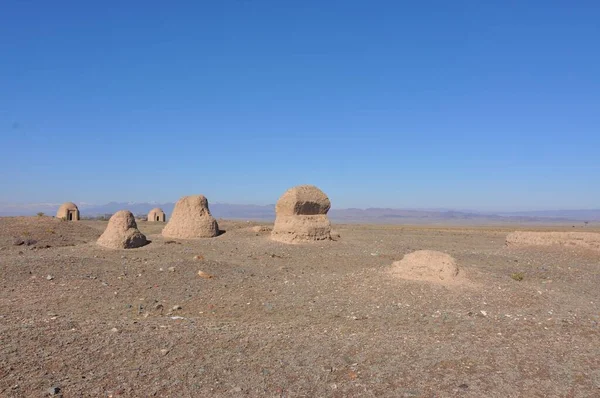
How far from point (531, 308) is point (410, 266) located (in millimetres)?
2710

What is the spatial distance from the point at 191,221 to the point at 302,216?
16.2ft

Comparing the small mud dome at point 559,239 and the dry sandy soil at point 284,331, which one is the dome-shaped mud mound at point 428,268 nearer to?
the dry sandy soil at point 284,331

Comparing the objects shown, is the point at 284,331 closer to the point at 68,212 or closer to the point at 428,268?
the point at 428,268

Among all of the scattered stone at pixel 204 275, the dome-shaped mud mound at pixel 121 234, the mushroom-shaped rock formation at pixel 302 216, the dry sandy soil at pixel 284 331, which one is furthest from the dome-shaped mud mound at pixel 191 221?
the scattered stone at pixel 204 275

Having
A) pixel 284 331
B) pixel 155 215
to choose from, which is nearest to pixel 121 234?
pixel 284 331

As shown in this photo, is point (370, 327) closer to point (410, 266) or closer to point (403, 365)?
point (403, 365)

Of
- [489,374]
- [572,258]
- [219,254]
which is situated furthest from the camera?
[572,258]

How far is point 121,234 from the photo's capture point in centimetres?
1515

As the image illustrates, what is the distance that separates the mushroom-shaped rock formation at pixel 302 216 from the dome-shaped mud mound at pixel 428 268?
811 centimetres

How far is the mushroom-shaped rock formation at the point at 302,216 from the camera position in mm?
18516

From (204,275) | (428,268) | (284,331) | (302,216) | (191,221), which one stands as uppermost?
(302,216)

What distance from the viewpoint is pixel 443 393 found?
4785 millimetres

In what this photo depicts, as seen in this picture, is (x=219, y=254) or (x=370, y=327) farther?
(x=219, y=254)

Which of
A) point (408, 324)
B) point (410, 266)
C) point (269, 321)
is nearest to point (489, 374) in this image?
point (408, 324)
